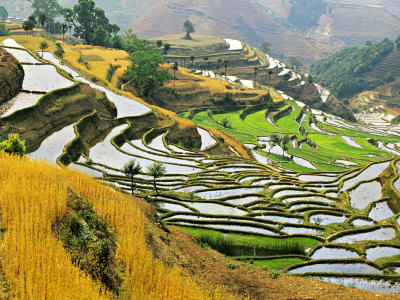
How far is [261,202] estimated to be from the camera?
124 feet

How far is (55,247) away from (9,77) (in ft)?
145

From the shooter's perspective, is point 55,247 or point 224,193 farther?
point 224,193

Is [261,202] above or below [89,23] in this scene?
below

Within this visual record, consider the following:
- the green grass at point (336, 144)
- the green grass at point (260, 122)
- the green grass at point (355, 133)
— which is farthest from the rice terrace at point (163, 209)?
the green grass at point (355, 133)

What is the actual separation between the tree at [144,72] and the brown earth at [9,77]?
152 ft

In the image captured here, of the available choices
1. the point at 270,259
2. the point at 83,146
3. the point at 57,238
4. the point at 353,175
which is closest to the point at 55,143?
the point at 83,146

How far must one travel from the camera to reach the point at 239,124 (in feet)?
368

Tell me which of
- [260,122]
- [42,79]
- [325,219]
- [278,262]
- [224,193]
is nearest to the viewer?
[278,262]

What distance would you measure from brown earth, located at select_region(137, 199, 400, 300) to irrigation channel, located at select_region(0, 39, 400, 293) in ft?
9.29

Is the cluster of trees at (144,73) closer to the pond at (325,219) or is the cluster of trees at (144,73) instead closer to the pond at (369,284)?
the pond at (325,219)

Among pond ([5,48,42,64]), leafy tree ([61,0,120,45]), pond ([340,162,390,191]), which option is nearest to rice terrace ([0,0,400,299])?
pond ([340,162,390,191])

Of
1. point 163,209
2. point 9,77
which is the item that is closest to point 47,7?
point 9,77

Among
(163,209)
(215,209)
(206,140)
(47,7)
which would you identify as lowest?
(206,140)

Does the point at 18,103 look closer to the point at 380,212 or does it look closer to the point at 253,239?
the point at 253,239
